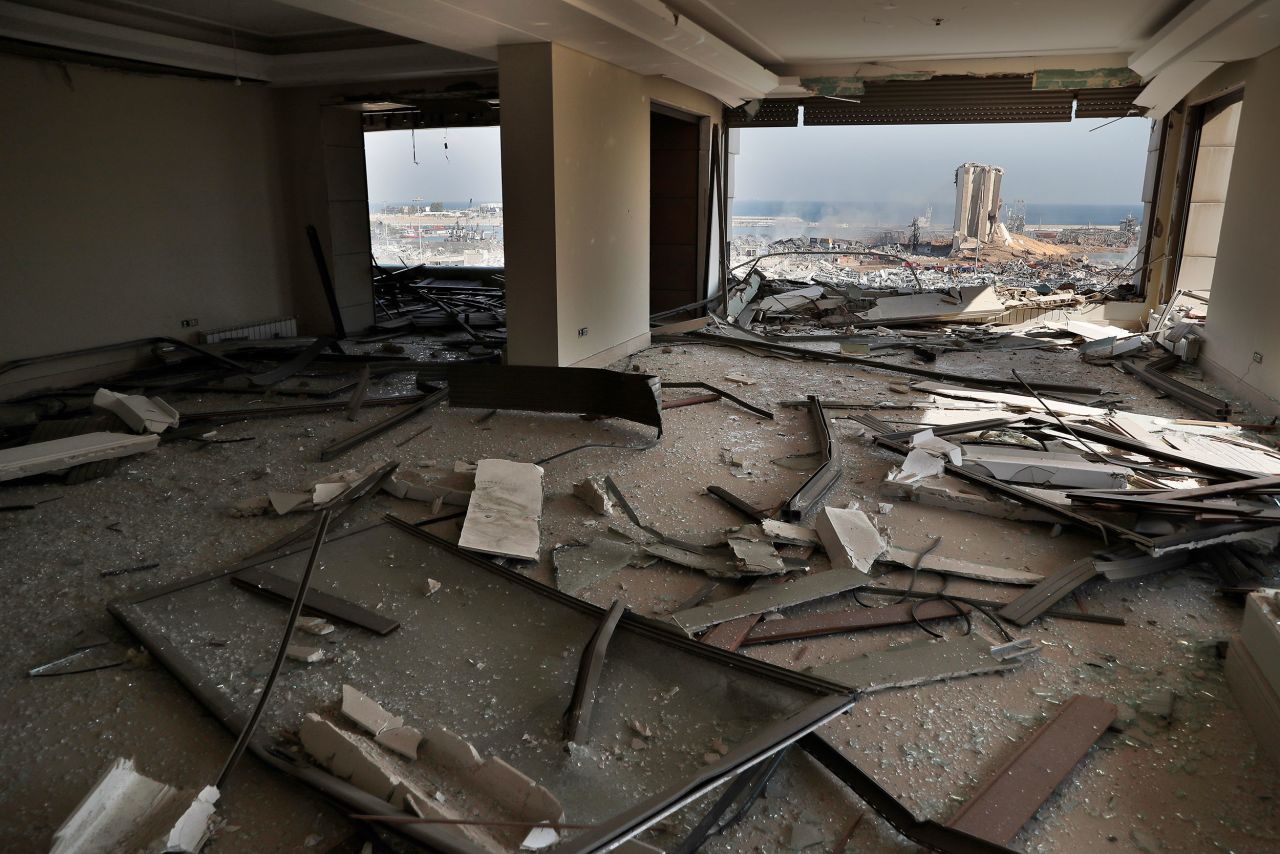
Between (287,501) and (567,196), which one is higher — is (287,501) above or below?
below

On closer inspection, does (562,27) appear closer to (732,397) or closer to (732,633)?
(732,397)

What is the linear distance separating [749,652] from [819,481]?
6.10 ft

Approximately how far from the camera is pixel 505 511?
14.0 feet

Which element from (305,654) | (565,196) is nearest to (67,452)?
(305,654)

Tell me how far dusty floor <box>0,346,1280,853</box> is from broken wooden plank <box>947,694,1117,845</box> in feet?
0.15

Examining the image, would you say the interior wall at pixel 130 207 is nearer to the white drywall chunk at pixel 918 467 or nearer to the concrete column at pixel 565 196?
the concrete column at pixel 565 196

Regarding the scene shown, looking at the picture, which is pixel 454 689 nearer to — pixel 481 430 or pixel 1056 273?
pixel 481 430

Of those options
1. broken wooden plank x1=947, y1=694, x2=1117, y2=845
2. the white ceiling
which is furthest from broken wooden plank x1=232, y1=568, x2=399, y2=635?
the white ceiling

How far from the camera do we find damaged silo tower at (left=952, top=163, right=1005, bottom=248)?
19.3m

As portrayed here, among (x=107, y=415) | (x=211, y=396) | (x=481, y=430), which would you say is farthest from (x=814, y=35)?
(x=107, y=415)

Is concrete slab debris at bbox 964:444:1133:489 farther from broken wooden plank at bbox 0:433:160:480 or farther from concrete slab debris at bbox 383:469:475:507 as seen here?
broken wooden plank at bbox 0:433:160:480

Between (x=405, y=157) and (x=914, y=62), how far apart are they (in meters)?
12.2

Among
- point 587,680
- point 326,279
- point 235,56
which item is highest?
point 235,56

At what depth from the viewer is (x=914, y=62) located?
10.0 m
